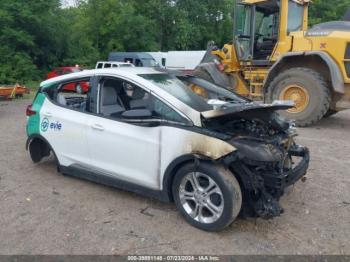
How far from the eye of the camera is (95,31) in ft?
98.7

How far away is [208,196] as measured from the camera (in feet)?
12.5

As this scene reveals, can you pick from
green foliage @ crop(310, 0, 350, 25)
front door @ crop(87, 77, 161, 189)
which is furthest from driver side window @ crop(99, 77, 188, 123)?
green foliage @ crop(310, 0, 350, 25)

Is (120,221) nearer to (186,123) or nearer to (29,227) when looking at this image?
(29,227)

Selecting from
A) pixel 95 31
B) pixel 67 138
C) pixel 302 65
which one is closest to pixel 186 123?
pixel 67 138

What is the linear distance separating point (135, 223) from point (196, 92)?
1.78 metres

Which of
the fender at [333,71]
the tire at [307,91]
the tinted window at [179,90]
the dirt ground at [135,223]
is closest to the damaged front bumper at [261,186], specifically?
the dirt ground at [135,223]

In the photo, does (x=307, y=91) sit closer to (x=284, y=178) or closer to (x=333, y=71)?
(x=333, y=71)

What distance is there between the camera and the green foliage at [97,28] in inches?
899

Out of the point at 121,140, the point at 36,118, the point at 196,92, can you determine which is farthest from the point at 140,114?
the point at 36,118

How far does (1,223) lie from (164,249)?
1.82 m

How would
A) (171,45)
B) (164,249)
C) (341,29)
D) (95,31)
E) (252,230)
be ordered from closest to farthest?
(164,249), (252,230), (341,29), (95,31), (171,45)

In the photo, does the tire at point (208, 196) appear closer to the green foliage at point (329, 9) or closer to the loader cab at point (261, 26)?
the loader cab at point (261, 26)

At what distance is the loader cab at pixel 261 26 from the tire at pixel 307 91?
1262mm

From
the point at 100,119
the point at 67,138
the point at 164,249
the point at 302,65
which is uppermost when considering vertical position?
the point at 302,65
